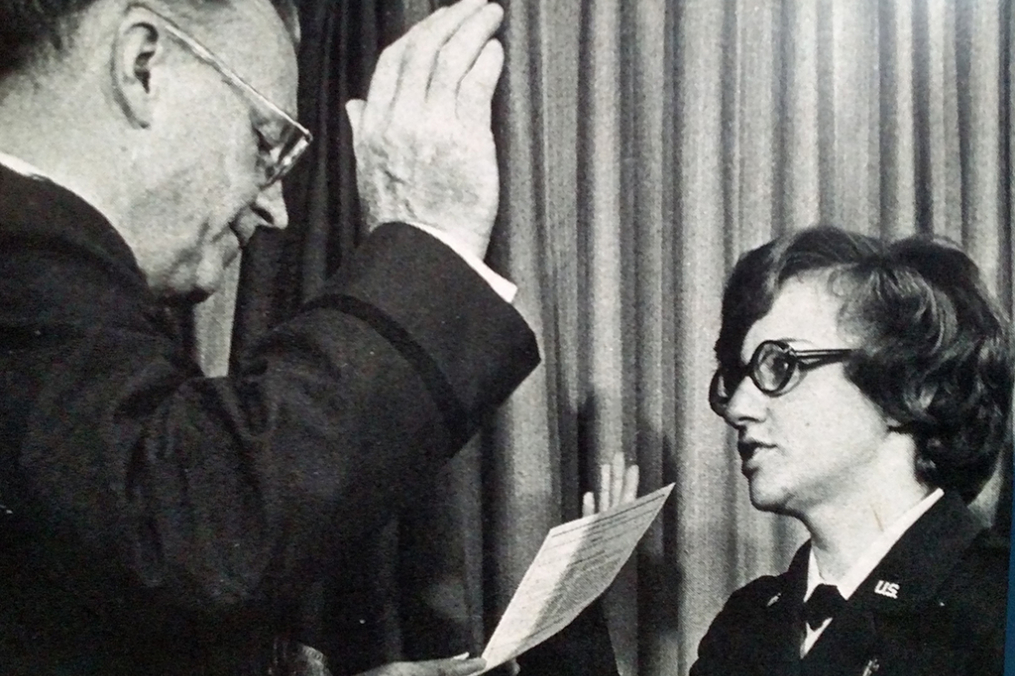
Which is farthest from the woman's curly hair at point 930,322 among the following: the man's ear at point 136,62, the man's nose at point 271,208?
the man's ear at point 136,62

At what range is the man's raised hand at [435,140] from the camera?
0.68 metres

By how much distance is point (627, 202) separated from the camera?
0.92 m

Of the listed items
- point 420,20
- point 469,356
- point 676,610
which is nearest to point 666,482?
point 676,610

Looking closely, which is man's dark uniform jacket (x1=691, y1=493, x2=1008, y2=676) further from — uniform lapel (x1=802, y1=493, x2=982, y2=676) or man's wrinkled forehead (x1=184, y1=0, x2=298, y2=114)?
man's wrinkled forehead (x1=184, y1=0, x2=298, y2=114)

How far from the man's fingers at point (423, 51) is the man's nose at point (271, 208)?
16cm

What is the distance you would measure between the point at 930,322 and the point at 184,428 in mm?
672

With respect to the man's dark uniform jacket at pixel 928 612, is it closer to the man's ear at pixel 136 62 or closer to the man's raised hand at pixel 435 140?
the man's raised hand at pixel 435 140

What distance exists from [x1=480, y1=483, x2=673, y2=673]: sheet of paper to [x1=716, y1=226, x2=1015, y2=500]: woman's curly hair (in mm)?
187

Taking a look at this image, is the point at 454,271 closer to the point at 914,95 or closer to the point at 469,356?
the point at 469,356

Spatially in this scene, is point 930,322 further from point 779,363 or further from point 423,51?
point 423,51

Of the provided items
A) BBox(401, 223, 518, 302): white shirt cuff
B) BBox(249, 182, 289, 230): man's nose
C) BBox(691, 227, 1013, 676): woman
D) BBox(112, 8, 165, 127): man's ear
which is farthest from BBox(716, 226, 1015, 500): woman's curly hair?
BBox(112, 8, 165, 127): man's ear

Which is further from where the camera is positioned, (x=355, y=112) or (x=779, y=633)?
(x=779, y=633)

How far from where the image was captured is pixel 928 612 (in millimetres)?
863

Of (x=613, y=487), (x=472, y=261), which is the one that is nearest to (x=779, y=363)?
(x=613, y=487)
